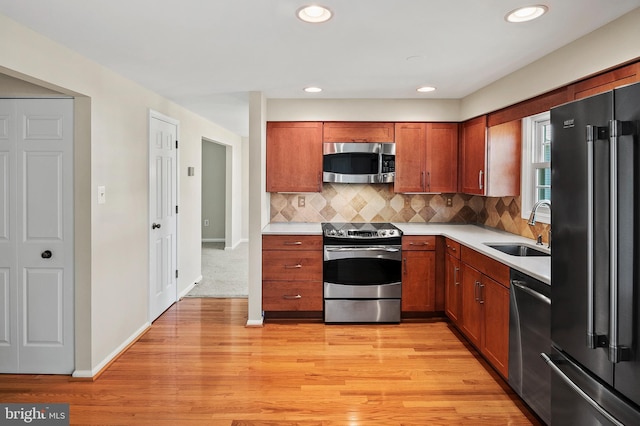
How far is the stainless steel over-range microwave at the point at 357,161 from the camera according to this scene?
14.8 ft

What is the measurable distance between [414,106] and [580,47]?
2076 millimetres

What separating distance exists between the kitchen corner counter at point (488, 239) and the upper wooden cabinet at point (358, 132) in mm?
991

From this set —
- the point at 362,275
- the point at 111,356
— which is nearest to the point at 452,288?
the point at 362,275

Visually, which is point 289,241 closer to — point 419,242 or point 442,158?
point 419,242

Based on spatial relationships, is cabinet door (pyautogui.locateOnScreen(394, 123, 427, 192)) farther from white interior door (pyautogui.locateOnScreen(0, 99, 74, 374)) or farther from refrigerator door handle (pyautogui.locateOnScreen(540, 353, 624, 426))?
white interior door (pyautogui.locateOnScreen(0, 99, 74, 374))

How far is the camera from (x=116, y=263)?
11.0 feet

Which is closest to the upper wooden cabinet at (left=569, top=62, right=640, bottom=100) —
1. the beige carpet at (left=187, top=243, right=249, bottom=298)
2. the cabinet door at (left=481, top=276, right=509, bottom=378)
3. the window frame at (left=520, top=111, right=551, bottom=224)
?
the window frame at (left=520, top=111, right=551, bottom=224)

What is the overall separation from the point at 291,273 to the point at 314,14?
8.39 ft

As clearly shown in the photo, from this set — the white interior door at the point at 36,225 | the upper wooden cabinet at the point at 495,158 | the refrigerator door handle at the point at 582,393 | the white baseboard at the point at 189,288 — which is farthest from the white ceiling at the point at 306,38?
the white baseboard at the point at 189,288

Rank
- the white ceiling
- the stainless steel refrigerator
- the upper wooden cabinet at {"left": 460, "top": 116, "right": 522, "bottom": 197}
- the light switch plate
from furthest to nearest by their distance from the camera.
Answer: the upper wooden cabinet at {"left": 460, "top": 116, "right": 522, "bottom": 197}
the light switch plate
the white ceiling
the stainless steel refrigerator

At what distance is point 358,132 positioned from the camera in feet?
14.9

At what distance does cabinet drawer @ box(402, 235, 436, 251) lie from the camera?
4.18m

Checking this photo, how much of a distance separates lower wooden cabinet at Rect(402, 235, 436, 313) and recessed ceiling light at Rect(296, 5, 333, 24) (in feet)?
8.02

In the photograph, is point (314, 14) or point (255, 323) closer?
point (314, 14)
